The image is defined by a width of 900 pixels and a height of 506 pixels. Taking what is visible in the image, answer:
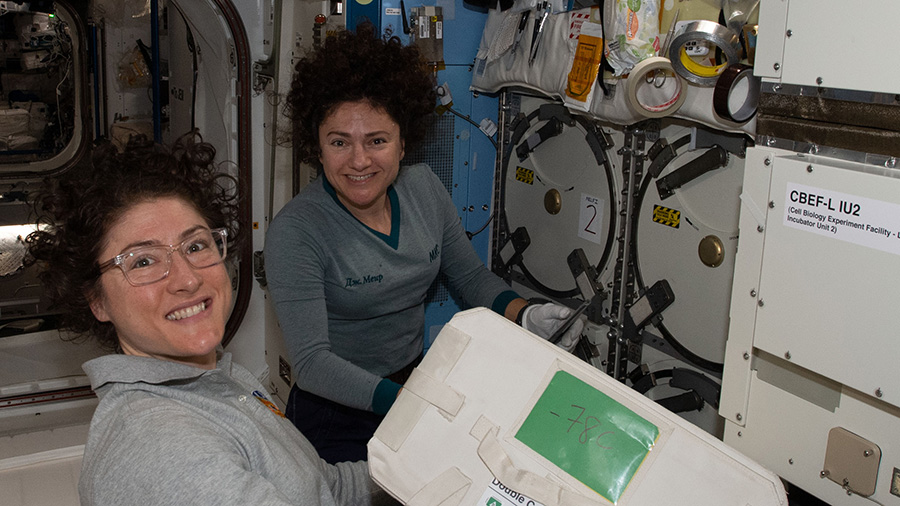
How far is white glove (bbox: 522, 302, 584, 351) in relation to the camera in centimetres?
287

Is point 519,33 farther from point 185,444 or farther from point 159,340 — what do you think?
point 185,444

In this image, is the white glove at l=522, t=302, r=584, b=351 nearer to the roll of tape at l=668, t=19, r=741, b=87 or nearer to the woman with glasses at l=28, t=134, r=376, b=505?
the roll of tape at l=668, t=19, r=741, b=87

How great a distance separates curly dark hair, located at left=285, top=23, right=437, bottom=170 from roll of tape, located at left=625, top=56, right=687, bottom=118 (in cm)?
82

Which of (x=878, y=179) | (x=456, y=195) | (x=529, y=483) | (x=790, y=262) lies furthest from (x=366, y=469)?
(x=456, y=195)

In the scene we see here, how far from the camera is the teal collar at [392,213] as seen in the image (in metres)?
2.85

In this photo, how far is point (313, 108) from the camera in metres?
2.92

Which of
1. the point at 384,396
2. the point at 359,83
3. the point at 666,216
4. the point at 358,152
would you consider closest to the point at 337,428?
the point at 384,396

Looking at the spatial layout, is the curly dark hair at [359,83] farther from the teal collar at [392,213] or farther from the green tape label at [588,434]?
the green tape label at [588,434]

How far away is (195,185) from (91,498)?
84 centimetres

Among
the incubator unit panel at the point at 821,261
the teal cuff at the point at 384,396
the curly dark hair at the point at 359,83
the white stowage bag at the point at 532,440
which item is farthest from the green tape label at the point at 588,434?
the curly dark hair at the point at 359,83

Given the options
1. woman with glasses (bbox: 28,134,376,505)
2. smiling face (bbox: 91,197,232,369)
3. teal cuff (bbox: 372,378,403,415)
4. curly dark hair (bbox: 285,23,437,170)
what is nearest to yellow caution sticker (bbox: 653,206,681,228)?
curly dark hair (bbox: 285,23,437,170)

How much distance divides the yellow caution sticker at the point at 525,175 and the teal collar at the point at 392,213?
3.60 ft

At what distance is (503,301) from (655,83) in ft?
3.33

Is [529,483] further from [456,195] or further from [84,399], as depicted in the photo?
[84,399]
